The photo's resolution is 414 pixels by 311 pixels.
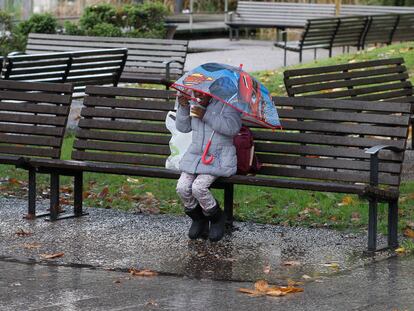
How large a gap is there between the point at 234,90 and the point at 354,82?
3850mm

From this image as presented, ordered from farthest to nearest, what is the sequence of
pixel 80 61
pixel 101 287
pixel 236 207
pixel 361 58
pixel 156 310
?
pixel 361 58 → pixel 80 61 → pixel 236 207 → pixel 101 287 → pixel 156 310

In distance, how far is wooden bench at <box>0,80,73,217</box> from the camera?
9156 millimetres

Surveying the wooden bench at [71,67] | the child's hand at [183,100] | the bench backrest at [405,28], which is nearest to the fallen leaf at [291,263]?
the child's hand at [183,100]

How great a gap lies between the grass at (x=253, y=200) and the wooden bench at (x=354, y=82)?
127 centimetres

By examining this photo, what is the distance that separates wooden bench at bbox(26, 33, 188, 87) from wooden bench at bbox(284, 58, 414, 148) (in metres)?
4.00

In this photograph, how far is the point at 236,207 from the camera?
31.6 ft

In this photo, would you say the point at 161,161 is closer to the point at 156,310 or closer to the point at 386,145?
the point at 386,145

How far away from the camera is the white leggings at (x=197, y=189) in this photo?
8.11 m

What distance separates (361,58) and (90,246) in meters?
10.4

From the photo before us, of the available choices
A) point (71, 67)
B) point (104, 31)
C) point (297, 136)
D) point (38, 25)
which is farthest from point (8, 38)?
point (297, 136)

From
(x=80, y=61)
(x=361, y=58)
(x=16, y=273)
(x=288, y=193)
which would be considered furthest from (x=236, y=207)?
(x=361, y=58)

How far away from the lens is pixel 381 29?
22.7 metres

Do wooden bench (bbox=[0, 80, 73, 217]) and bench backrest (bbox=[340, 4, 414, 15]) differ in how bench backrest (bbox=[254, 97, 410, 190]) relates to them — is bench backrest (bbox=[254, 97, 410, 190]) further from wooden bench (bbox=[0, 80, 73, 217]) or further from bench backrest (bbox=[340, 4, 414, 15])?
bench backrest (bbox=[340, 4, 414, 15])

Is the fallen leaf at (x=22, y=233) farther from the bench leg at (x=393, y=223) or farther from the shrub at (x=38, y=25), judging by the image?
the shrub at (x=38, y=25)
